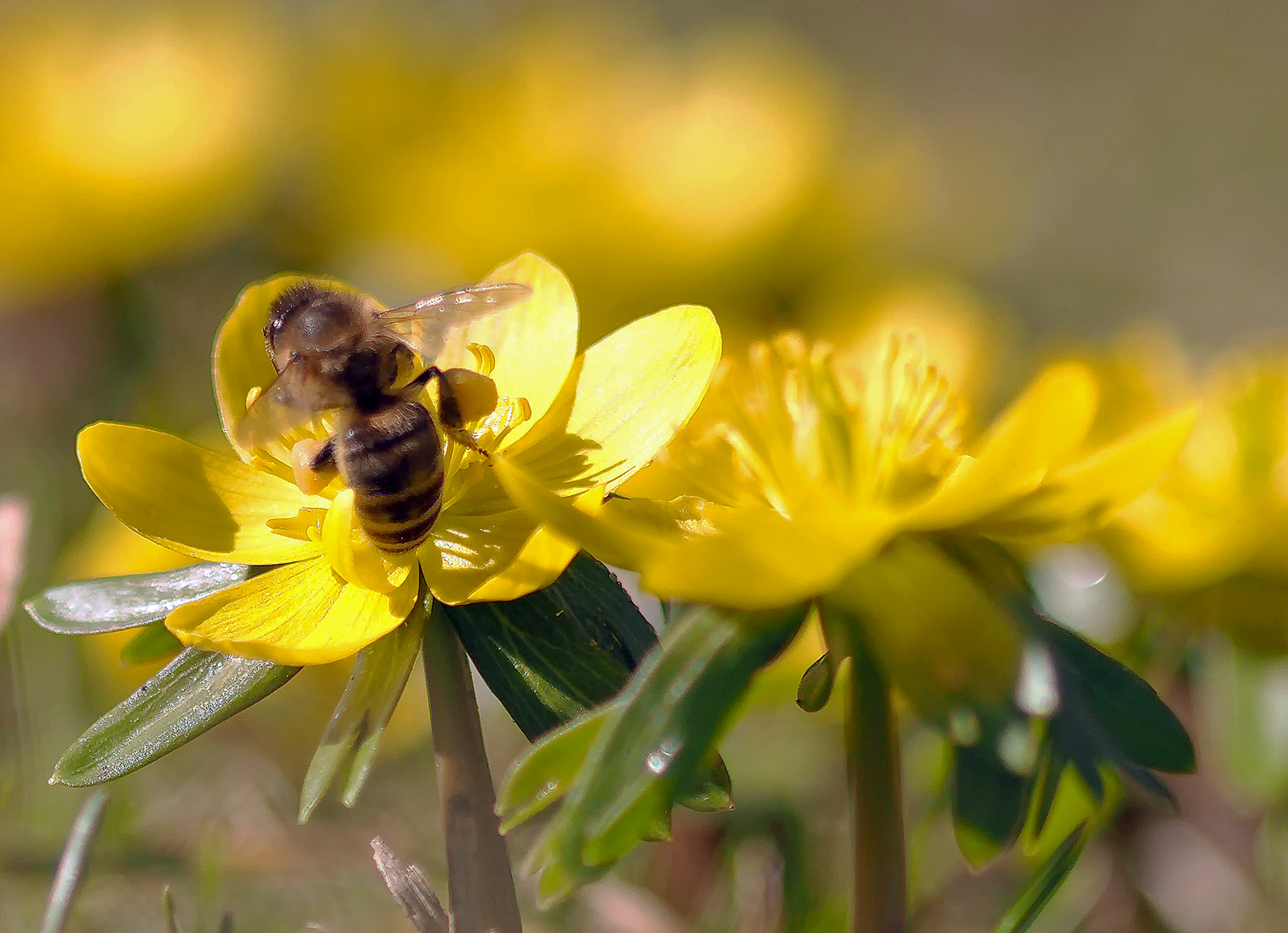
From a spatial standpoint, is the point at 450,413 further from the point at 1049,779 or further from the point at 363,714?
the point at 1049,779

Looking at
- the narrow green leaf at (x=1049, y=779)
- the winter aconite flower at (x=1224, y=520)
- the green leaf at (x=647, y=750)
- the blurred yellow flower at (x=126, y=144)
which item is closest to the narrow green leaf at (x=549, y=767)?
the green leaf at (x=647, y=750)

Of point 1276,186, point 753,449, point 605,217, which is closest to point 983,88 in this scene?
point 1276,186

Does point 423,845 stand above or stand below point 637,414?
below

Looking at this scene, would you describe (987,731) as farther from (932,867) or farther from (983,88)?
(983,88)

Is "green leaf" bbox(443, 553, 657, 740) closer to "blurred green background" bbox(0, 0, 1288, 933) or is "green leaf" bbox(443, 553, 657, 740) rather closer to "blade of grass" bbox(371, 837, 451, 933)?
"blade of grass" bbox(371, 837, 451, 933)

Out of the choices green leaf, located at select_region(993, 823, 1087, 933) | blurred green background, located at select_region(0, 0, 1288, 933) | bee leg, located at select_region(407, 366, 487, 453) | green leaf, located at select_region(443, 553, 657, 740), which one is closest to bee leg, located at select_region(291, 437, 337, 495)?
bee leg, located at select_region(407, 366, 487, 453)

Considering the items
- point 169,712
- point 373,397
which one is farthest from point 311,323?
point 169,712

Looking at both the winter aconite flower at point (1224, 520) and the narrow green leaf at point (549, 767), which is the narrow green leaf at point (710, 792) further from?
the winter aconite flower at point (1224, 520)
